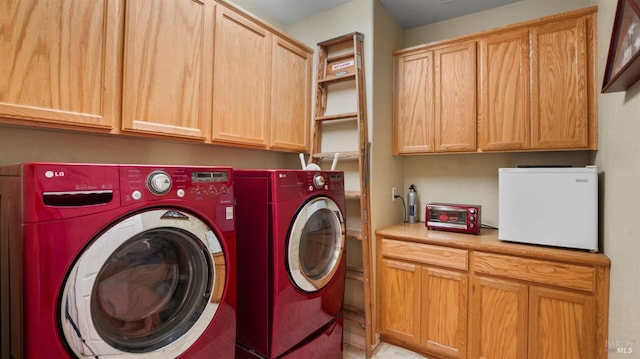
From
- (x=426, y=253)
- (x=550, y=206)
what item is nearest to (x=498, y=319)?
(x=426, y=253)

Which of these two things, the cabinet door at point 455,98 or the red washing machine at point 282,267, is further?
the cabinet door at point 455,98

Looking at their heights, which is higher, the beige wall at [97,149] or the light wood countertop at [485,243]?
the beige wall at [97,149]

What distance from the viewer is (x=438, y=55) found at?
238cm

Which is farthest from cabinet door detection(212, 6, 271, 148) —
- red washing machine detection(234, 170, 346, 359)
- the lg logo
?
the lg logo

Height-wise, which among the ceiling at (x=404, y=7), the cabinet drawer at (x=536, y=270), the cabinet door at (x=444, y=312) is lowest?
the cabinet door at (x=444, y=312)

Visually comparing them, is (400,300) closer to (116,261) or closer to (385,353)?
(385,353)

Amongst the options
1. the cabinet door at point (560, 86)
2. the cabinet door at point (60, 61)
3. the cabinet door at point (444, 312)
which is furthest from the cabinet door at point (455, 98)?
the cabinet door at point (60, 61)

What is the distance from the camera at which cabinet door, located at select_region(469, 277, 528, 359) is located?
1788mm

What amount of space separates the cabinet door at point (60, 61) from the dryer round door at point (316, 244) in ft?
3.49

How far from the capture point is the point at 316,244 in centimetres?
181

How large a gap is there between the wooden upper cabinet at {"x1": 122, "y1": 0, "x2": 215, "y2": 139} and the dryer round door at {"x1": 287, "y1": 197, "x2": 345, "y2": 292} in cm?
81

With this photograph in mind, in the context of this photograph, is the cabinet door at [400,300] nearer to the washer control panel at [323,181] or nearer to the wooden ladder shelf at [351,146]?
the wooden ladder shelf at [351,146]

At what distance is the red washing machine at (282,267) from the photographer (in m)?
1.47

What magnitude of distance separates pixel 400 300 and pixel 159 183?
193cm
